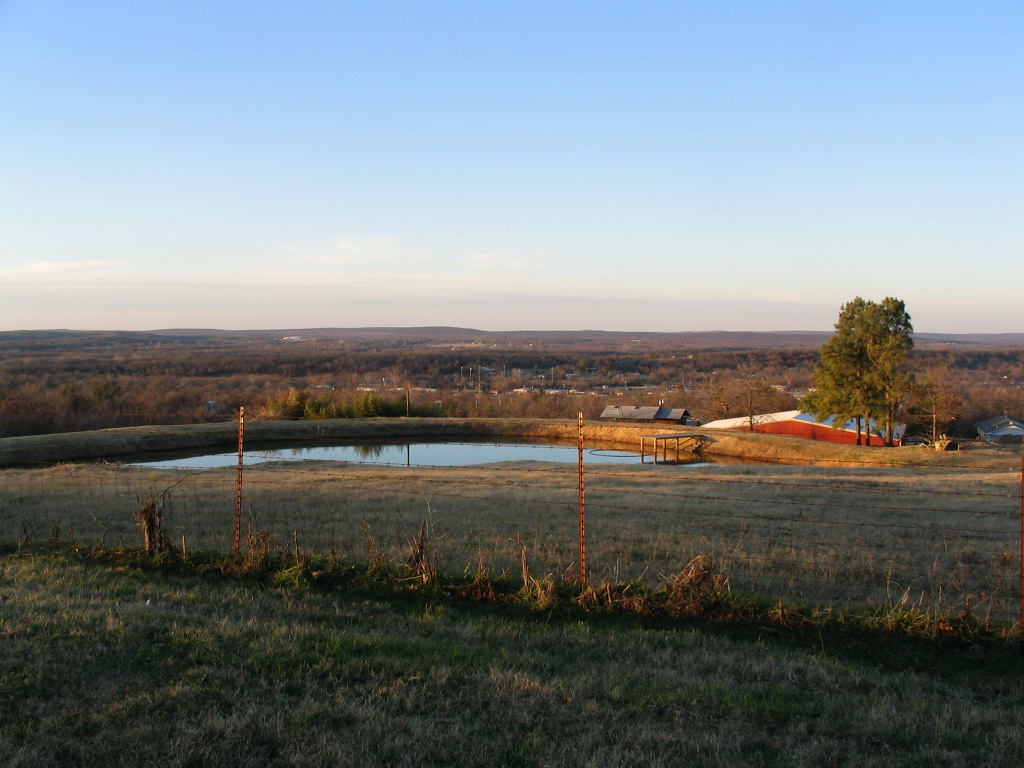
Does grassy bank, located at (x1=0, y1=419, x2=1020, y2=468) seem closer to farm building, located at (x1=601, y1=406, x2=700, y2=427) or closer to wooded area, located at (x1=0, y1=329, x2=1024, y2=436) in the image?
farm building, located at (x1=601, y1=406, x2=700, y2=427)

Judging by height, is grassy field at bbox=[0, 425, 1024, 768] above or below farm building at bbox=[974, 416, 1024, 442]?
above

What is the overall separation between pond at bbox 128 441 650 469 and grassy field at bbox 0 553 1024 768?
32805mm

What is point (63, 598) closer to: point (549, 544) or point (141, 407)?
point (549, 544)

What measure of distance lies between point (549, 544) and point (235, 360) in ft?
429

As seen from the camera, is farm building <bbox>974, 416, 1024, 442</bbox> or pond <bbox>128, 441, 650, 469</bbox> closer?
pond <bbox>128, 441, 650, 469</bbox>

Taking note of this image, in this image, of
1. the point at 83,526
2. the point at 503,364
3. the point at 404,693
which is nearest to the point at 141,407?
the point at 83,526

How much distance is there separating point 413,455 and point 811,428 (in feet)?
86.5

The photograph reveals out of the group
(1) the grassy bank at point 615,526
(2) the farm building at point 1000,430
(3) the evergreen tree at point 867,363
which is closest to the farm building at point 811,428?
(3) the evergreen tree at point 867,363

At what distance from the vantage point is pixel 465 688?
5.31 m

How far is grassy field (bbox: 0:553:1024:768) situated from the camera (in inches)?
173

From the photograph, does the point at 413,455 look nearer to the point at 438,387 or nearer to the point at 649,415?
the point at 649,415

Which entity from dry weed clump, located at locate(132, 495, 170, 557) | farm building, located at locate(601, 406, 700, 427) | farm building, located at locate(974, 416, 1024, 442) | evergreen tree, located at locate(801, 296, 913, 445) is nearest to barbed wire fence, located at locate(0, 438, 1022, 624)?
dry weed clump, located at locate(132, 495, 170, 557)

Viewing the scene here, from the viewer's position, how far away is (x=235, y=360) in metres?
134

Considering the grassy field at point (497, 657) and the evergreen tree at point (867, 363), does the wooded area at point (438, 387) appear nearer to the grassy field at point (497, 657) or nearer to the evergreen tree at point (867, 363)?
the evergreen tree at point (867, 363)
